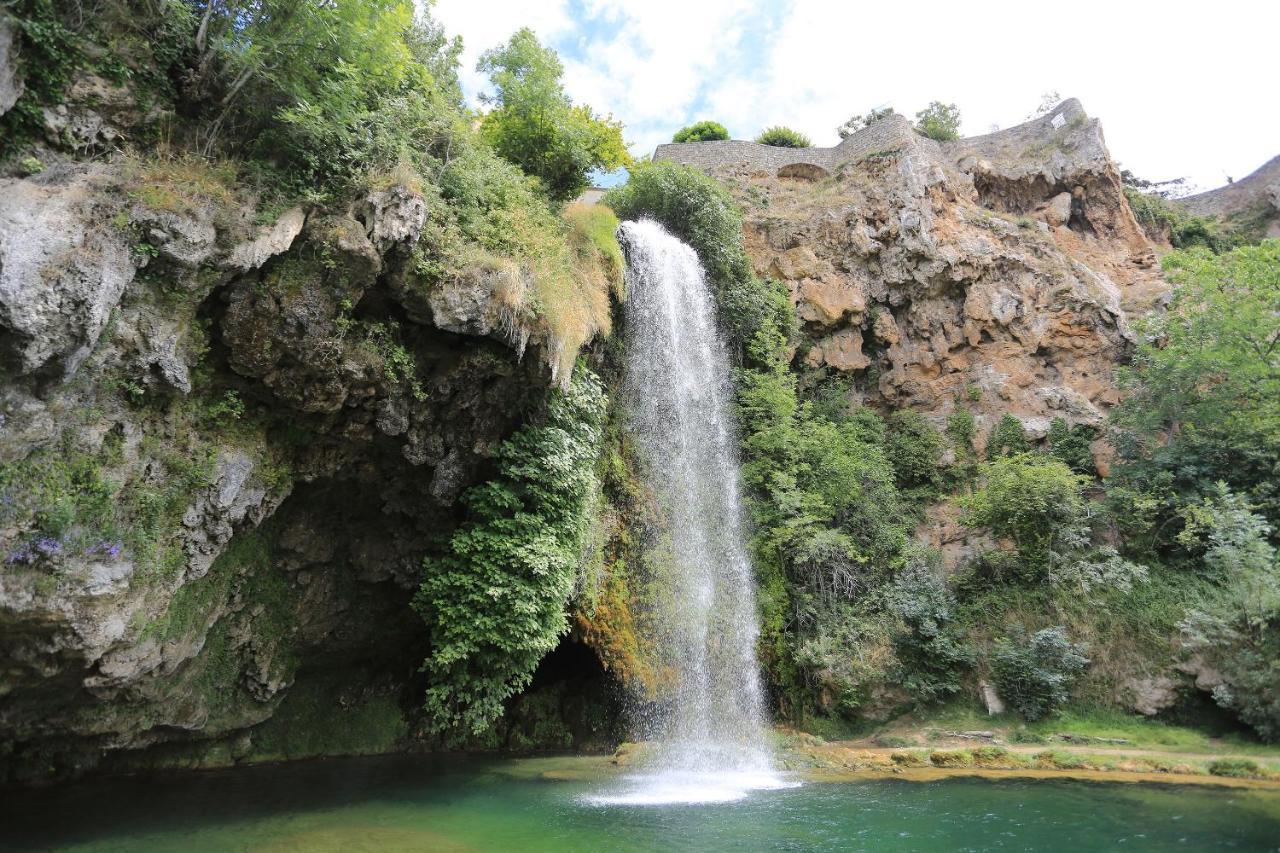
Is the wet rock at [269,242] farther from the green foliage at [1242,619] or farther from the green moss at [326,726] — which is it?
the green foliage at [1242,619]

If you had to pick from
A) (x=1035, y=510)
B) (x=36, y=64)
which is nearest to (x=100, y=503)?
(x=36, y=64)

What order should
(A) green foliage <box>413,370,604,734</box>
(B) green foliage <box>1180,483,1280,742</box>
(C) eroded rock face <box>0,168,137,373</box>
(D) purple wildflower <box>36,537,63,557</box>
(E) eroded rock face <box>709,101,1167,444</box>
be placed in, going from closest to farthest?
(C) eroded rock face <box>0,168,137,373</box>, (D) purple wildflower <box>36,537,63,557</box>, (A) green foliage <box>413,370,604,734</box>, (B) green foliage <box>1180,483,1280,742</box>, (E) eroded rock face <box>709,101,1167,444</box>

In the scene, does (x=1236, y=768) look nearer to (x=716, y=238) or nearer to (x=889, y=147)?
(x=716, y=238)

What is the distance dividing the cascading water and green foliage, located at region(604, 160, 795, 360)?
2.38 feet

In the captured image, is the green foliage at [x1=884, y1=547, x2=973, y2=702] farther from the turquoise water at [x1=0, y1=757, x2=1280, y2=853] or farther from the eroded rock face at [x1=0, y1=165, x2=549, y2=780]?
the eroded rock face at [x1=0, y1=165, x2=549, y2=780]

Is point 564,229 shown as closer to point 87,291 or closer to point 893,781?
point 87,291

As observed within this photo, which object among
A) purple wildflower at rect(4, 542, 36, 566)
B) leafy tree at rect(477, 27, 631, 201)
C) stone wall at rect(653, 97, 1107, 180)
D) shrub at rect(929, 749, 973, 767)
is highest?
stone wall at rect(653, 97, 1107, 180)

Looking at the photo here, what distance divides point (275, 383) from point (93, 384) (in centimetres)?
218

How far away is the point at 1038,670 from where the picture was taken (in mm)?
14719

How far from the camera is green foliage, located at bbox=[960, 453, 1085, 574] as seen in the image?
1681 centimetres

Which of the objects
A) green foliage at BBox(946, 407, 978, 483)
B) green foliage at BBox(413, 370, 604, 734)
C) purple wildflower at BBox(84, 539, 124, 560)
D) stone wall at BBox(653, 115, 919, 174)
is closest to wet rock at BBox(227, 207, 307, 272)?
purple wildflower at BBox(84, 539, 124, 560)

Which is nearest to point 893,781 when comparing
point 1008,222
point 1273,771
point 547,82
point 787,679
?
point 787,679

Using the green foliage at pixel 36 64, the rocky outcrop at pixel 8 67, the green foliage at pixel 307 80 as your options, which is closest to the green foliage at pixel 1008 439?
the green foliage at pixel 307 80

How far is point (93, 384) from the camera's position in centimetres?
749
